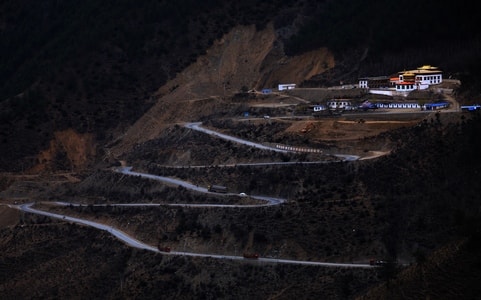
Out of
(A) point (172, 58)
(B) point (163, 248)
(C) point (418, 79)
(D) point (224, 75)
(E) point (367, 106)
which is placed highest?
(A) point (172, 58)

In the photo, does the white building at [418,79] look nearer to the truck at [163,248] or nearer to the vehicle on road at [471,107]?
the vehicle on road at [471,107]

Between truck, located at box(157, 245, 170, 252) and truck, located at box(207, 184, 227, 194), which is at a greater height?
truck, located at box(207, 184, 227, 194)

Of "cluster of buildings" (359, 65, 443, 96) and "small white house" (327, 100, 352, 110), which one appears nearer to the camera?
"cluster of buildings" (359, 65, 443, 96)

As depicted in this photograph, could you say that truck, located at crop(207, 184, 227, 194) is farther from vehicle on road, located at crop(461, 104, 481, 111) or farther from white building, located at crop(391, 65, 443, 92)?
white building, located at crop(391, 65, 443, 92)

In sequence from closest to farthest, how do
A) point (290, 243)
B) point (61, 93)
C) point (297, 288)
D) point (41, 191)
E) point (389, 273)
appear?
point (389, 273) → point (297, 288) → point (290, 243) → point (41, 191) → point (61, 93)

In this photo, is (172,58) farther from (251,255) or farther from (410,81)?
(251,255)

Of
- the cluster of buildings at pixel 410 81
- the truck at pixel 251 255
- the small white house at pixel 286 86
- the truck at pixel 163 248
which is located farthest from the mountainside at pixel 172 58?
the truck at pixel 251 255

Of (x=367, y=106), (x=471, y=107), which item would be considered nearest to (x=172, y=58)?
(x=367, y=106)

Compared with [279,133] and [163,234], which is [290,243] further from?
[279,133]

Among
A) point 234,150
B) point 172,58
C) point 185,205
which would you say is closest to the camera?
point 185,205

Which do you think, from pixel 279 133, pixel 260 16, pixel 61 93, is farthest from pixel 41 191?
pixel 260 16

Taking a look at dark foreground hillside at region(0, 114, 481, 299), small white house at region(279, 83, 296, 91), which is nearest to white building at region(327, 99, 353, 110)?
dark foreground hillside at region(0, 114, 481, 299)
